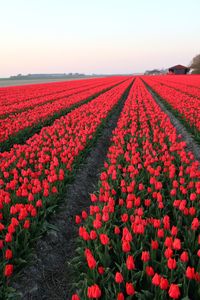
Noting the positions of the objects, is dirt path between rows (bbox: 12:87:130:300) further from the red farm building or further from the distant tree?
the red farm building

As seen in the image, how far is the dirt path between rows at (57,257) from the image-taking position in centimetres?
411

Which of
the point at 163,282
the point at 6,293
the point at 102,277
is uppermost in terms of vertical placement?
the point at 163,282

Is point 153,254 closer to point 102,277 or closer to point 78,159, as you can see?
point 102,277

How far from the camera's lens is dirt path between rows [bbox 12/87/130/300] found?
4113 millimetres

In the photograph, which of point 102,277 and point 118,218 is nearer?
point 102,277

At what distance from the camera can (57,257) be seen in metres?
4.87

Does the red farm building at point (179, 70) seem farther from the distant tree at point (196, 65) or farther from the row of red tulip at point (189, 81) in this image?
the row of red tulip at point (189, 81)

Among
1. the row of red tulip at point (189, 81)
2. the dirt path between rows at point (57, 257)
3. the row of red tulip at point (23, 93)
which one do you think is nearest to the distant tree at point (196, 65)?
the row of red tulip at point (189, 81)

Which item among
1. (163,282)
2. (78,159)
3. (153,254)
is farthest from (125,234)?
(78,159)

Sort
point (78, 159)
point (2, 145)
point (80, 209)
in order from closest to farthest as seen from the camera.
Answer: point (80, 209)
point (78, 159)
point (2, 145)

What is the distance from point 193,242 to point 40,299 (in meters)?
2.20

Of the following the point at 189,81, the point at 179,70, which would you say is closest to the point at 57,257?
the point at 189,81

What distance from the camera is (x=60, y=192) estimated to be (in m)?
5.99

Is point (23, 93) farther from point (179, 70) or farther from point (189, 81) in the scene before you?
point (179, 70)
